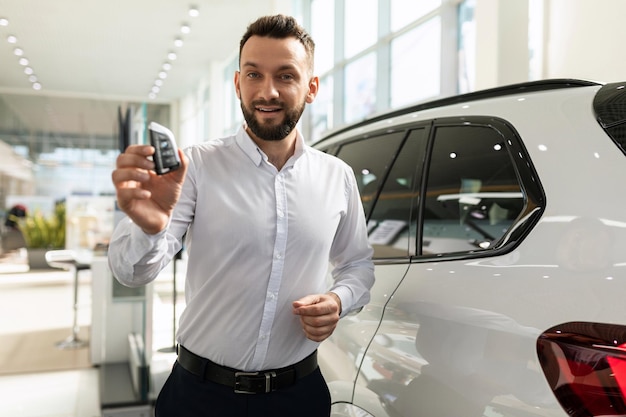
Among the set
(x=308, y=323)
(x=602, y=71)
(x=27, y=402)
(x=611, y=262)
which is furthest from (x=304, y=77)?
(x=27, y=402)

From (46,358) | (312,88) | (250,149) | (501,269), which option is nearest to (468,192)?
(501,269)

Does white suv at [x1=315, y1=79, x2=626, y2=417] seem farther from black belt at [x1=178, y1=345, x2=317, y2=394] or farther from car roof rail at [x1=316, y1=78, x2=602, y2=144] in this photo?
black belt at [x1=178, y1=345, x2=317, y2=394]

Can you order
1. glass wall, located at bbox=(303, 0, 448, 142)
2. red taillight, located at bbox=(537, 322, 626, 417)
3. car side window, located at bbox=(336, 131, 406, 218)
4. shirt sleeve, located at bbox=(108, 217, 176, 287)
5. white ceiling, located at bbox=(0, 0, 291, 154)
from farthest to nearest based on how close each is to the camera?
1. white ceiling, located at bbox=(0, 0, 291, 154)
2. glass wall, located at bbox=(303, 0, 448, 142)
3. car side window, located at bbox=(336, 131, 406, 218)
4. shirt sleeve, located at bbox=(108, 217, 176, 287)
5. red taillight, located at bbox=(537, 322, 626, 417)

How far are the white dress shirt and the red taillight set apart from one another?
1.70 feet

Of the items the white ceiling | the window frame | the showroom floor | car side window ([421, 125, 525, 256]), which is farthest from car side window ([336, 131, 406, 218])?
the white ceiling

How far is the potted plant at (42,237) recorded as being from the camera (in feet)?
40.0

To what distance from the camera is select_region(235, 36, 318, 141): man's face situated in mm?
1358

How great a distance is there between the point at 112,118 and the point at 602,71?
63.0 feet

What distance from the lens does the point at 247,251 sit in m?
1.33

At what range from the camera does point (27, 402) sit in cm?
396

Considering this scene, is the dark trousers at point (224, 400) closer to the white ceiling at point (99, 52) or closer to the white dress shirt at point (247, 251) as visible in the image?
the white dress shirt at point (247, 251)

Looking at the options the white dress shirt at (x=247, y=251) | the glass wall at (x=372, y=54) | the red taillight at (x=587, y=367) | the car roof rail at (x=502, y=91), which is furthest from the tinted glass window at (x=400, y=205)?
the glass wall at (x=372, y=54)

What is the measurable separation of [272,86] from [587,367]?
85 cm

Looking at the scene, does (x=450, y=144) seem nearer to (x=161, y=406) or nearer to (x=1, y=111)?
(x=161, y=406)
